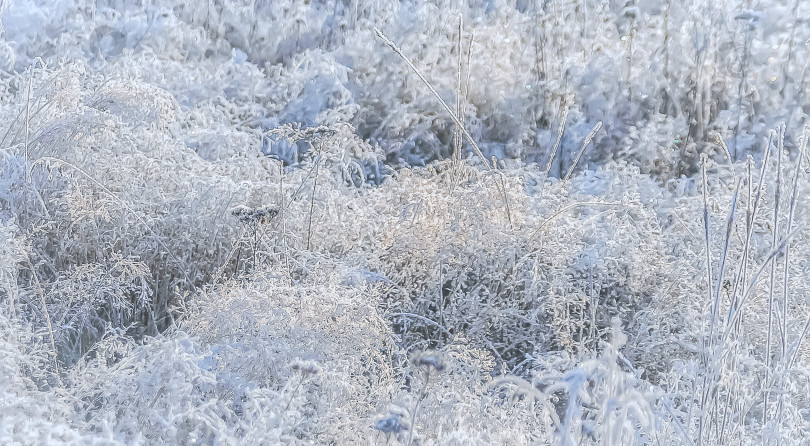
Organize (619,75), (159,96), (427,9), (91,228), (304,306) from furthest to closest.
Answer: (427,9) < (619,75) < (159,96) < (91,228) < (304,306)

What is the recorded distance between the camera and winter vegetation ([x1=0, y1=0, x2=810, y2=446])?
1.44 metres

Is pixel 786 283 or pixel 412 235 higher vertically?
pixel 786 283

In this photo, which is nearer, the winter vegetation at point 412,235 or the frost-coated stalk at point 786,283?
the frost-coated stalk at point 786,283

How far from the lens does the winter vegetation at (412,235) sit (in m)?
1.44

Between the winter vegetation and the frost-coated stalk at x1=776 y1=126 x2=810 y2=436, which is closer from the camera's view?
the frost-coated stalk at x1=776 y1=126 x2=810 y2=436

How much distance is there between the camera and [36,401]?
1.45 meters

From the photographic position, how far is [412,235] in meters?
2.19

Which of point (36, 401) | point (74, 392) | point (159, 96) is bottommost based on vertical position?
point (74, 392)

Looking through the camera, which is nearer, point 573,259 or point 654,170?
point 573,259

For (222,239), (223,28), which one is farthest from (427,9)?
(222,239)

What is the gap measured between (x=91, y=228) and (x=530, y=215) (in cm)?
125

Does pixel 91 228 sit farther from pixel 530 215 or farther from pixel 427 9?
pixel 427 9

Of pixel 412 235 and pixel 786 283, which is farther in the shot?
pixel 412 235

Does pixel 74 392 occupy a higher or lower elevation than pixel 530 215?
lower
